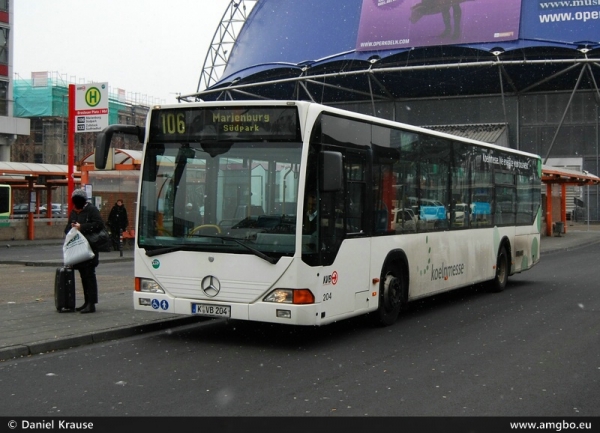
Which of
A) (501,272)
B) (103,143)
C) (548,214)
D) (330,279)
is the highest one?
(103,143)

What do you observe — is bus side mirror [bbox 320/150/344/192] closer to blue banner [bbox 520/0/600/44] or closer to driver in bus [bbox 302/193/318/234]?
driver in bus [bbox 302/193/318/234]

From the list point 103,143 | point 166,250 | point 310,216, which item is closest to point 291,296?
point 310,216

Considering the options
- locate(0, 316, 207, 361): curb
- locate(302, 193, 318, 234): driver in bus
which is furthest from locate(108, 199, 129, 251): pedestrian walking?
locate(302, 193, 318, 234): driver in bus

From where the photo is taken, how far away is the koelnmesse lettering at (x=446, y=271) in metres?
13.2

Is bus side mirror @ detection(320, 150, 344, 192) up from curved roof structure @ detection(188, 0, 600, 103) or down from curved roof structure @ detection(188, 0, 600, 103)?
down

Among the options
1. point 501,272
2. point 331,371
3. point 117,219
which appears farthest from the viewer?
point 117,219

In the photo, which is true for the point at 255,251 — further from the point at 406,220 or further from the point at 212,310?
the point at 406,220

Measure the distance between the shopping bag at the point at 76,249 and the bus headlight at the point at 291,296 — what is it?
3542 millimetres

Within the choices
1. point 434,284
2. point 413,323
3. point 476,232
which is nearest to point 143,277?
point 413,323

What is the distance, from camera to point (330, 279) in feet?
A: 32.4

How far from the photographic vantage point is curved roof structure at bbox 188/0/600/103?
49.4 m

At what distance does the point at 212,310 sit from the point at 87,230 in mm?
3233

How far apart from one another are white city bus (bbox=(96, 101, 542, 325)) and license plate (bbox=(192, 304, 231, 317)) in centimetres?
1
